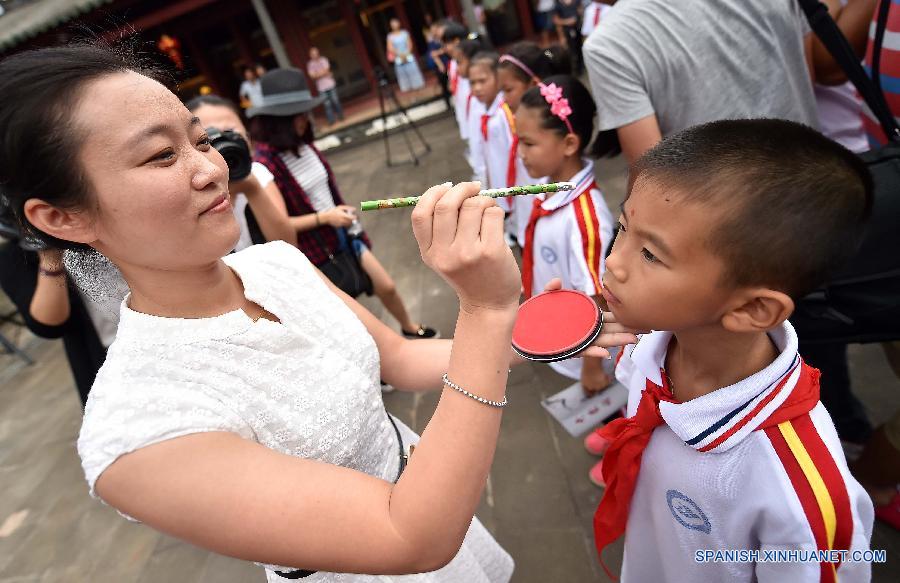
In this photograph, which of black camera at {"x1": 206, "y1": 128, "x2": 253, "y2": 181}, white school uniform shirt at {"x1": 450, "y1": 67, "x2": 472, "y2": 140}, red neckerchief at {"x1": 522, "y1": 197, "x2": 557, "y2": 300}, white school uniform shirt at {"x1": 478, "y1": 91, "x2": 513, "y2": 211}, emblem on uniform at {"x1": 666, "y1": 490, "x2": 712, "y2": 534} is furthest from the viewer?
white school uniform shirt at {"x1": 450, "y1": 67, "x2": 472, "y2": 140}

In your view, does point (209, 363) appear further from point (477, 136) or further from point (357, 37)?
point (357, 37)

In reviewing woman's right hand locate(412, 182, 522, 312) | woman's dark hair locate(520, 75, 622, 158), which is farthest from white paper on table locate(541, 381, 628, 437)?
woman's right hand locate(412, 182, 522, 312)

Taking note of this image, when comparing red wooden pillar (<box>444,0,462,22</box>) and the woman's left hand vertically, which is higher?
red wooden pillar (<box>444,0,462,22</box>)

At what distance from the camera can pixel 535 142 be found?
2311mm

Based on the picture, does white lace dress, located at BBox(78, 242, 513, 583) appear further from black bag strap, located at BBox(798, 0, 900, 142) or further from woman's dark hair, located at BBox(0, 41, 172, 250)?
black bag strap, located at BBox(798, 0, 900, 142)

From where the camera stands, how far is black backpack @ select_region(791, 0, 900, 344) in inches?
49.3

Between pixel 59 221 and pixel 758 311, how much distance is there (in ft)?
4.53

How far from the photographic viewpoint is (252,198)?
7.84 feet

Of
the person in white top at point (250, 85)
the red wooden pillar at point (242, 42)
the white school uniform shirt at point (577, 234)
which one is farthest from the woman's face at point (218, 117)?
the red wooden pillar at point (242, 42)

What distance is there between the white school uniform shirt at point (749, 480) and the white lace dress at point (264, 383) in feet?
2.00

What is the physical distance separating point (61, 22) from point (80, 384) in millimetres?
10672

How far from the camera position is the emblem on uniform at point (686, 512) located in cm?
115

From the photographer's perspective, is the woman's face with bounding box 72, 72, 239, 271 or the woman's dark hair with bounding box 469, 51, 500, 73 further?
the woman's dark hair with bounding box 469, 51, 500, 73

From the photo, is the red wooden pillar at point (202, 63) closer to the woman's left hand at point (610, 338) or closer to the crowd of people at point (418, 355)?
the crowd of people at point (418, 355)
